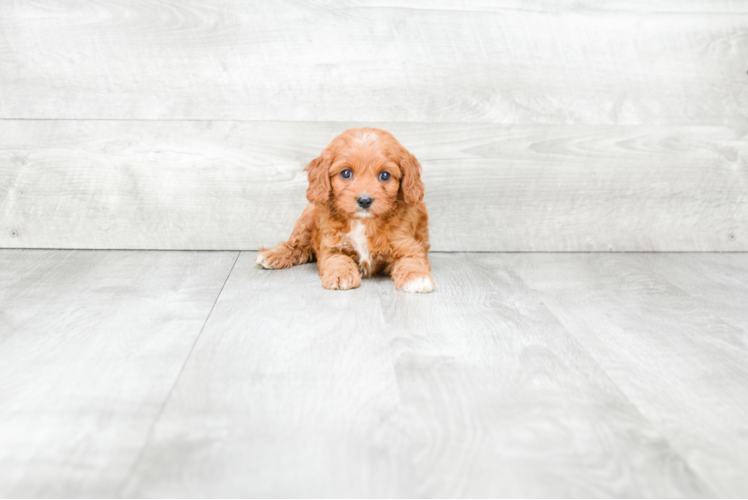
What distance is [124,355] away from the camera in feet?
4.92

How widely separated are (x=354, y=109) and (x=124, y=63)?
0.96m

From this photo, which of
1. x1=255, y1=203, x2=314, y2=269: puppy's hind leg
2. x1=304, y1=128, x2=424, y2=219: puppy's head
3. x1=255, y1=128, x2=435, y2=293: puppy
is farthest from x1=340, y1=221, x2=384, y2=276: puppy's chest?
x1=255, y1=203, x2=314, y2=269: puppy's hind leg

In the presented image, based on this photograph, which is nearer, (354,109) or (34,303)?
(34,303)

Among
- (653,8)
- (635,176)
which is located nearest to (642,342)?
(635,176)

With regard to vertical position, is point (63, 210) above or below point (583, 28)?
below

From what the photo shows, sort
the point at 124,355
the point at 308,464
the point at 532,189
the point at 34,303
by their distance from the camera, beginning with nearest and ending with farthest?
the point at 308,464
the point at 124,355
the point at 34,303
the point at 532,189

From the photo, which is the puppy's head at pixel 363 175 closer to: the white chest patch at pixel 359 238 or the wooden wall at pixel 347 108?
the white chest patch at pixel 359 238

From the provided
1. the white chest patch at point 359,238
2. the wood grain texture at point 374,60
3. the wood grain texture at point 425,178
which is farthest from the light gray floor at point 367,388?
the wood grain texture at point 374,60

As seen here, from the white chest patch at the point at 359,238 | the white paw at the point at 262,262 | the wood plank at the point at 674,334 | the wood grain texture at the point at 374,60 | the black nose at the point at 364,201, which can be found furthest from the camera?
the wood grain texture at the point at 374,60

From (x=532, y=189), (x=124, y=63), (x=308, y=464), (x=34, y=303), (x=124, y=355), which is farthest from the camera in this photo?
(x=532, y=189)

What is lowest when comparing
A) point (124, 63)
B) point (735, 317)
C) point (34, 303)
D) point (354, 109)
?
point (735, 317)

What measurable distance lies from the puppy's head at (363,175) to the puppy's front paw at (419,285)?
0.24 meters

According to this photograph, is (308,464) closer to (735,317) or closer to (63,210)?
(735,317)

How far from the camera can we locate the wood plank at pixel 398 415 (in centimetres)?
103
